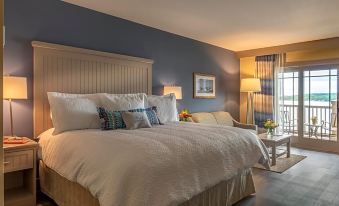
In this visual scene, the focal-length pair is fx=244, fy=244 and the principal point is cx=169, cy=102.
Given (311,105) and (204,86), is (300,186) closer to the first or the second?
(204,86)

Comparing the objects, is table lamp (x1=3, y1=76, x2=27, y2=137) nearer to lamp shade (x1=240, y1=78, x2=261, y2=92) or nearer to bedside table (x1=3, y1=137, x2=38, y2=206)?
bedside table (x1=3, y1=137, x2=38, y2=206)

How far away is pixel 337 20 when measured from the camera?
12.4 feet

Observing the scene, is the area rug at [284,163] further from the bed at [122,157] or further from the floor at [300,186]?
the bed at [122,157]

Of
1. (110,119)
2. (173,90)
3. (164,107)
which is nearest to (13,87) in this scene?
(110,119)

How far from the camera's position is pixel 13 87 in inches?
97.3

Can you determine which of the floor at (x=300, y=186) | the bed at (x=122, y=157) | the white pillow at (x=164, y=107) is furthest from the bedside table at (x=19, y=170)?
the floor at (x=300, y=186)

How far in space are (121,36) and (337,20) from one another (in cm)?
335

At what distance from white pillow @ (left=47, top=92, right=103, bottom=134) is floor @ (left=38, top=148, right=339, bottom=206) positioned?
0.90 m

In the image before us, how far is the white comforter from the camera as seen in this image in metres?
1.57

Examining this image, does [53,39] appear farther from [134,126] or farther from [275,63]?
[275,63]

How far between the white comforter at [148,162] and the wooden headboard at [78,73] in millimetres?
662

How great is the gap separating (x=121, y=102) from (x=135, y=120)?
41cm

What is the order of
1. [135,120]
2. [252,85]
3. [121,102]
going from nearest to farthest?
1. [135,120]
2. [121,102]
3. [252,85]

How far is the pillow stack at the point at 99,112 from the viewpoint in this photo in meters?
2.60
